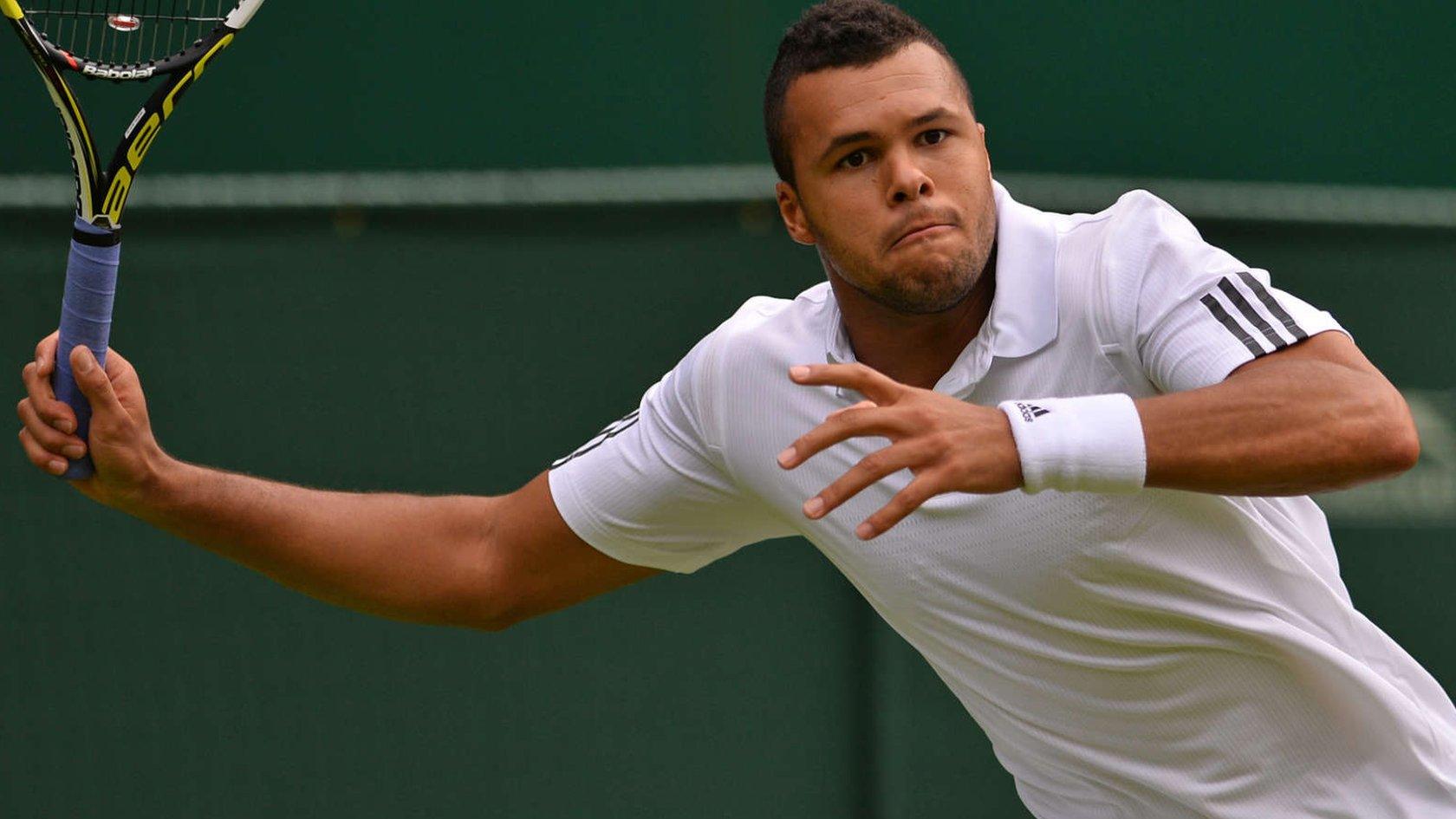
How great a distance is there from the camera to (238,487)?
3.07 metres

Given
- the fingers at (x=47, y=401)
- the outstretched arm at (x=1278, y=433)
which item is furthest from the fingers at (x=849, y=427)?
the fingers at (x=47, y=401)

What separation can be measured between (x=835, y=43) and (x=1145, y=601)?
0.93m

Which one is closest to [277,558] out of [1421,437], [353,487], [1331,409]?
[353,487]

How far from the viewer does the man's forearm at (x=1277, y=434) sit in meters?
2.23

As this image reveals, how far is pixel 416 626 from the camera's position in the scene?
4.05 meters

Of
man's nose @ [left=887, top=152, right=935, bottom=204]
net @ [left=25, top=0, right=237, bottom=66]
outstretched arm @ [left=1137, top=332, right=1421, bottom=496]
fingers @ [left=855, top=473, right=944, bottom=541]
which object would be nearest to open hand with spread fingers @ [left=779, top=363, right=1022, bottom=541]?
fingers @ [left=855, top=473, right=944, bottom=541]

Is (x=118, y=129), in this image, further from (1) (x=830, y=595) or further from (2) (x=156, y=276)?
(1) (x=830, y=595)

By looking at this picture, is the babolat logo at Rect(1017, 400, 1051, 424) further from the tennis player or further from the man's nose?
the man's nose

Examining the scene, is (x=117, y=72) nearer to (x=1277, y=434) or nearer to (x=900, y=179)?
(x=900, y=179)

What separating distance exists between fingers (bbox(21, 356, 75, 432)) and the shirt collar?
1248mm

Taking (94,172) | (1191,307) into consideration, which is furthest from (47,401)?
(1191,307)

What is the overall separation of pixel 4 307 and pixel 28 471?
330 mm

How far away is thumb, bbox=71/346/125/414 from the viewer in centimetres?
272

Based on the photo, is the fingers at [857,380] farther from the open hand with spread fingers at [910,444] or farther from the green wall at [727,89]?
the green wall at [727,89]
